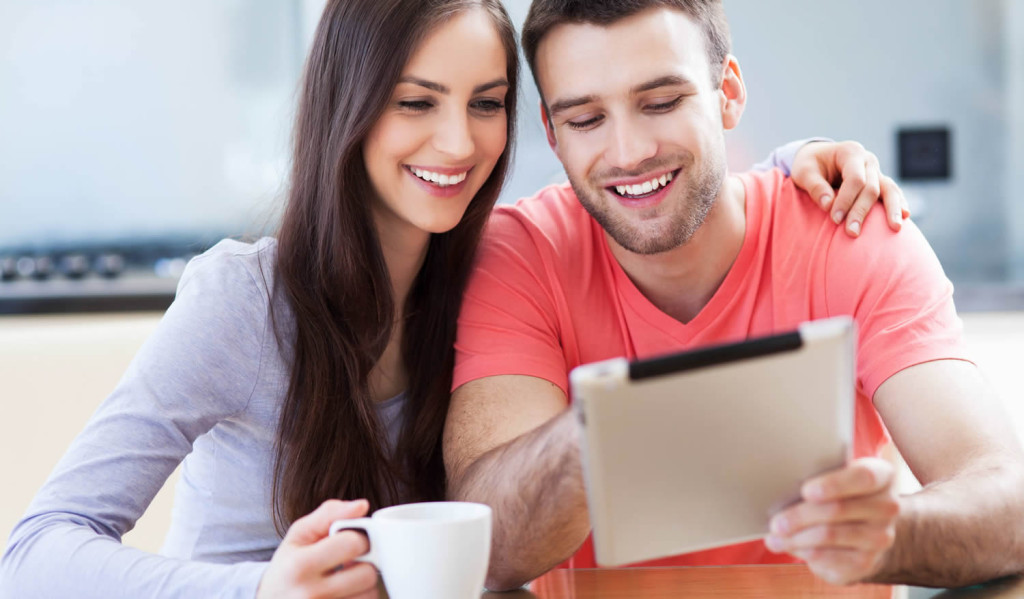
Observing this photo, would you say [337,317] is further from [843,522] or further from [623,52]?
[843,522]

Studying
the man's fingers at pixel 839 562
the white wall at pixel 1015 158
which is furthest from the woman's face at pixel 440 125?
the white wall at pixel 1015 158

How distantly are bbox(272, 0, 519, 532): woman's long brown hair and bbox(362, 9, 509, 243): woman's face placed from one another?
0.07 feet

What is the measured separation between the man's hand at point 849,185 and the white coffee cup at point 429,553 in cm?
76

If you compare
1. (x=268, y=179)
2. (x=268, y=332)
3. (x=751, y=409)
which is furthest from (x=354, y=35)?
(x=268, y=179)

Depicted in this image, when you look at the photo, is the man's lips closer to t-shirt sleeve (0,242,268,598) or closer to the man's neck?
Result: the man's neck

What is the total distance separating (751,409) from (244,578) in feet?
1.52

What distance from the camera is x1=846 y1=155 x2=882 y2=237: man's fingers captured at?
4.23 feet

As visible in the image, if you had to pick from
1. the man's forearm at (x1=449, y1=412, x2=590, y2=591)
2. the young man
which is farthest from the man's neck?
the man's forearm at (x1=449, y1=412, x2=590, y2=591)

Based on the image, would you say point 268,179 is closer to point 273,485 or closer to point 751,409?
point 273,485

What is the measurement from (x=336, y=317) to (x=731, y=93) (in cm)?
69

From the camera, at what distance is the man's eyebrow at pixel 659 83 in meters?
1.29

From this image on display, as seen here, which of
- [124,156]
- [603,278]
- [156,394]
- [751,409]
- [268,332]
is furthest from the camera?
[124,156]

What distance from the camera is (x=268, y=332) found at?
3.83 feet

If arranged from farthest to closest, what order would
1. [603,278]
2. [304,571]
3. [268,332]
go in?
[603,278] < [268,332] < [304,571]
